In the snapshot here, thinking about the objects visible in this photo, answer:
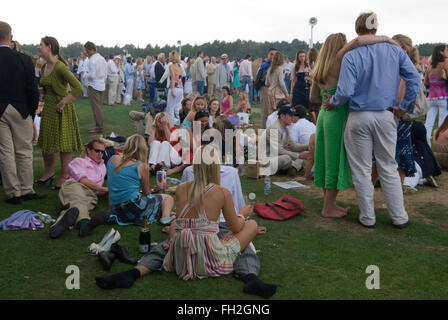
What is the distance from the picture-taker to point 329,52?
5.18 m

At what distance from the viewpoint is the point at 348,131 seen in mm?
5094

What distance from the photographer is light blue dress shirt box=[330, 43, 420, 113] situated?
4.84 metres

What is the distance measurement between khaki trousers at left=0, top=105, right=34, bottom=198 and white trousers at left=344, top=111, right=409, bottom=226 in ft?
13.0

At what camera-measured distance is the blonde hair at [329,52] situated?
16.9 ft

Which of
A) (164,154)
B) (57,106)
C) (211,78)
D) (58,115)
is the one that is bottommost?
(164,154)

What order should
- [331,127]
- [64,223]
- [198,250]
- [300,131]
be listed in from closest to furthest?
1. [198,250]
2. [64,223]
3. [331,127]
4. [300,131]

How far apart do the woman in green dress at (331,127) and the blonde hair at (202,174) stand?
198 centimetres

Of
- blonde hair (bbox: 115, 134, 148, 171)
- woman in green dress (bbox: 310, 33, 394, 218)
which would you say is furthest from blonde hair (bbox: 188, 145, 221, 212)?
woman in green dress (bbox: 310, 33, 394, 218)

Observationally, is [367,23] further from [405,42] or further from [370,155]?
[370,155]

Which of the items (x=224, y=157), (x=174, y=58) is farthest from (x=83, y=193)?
(x=174, y=58)

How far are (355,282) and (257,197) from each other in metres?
2.88

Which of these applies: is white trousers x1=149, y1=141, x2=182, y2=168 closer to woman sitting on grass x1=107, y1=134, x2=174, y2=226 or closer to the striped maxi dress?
woman sitting on grass x1=107, y1=134, x2=174, y2=226

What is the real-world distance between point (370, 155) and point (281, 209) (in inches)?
49.1

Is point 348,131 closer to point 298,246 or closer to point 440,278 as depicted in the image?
point 298,246
